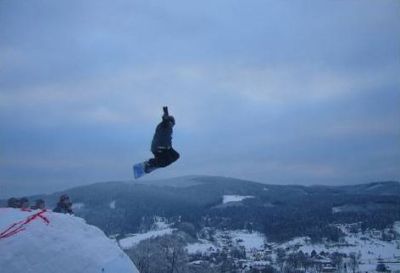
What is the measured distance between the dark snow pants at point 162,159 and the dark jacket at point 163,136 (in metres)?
0.12

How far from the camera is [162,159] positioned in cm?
1031

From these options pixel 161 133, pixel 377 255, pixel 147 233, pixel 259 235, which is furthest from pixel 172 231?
pixel 161 133

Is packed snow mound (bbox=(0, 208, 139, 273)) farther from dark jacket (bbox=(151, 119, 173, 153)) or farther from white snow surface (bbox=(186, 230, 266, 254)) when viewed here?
white snow surface (bbox=(186, 230, 266, 254))

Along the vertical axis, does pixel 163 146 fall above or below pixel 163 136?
below

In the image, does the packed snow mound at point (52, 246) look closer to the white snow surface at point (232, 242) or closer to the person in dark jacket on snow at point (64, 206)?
the person in dark jacket on snow at point (64, 206)

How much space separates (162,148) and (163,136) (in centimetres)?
26

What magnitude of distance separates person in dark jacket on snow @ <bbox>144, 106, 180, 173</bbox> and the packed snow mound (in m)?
1.99

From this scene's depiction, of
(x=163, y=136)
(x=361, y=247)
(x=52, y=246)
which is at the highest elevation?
(x=163, y=136)

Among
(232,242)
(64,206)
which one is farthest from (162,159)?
(232,242)

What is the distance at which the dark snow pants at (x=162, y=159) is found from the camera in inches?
402

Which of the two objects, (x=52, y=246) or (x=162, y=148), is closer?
(x=52, y=246)

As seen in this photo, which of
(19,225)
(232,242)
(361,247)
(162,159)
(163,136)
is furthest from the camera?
(232,242)

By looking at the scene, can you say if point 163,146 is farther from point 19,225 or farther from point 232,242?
point 232,242

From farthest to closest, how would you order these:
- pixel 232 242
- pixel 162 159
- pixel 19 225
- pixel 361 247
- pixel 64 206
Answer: pixel 232 242, pixel 361 247, pixel 64 206, pixel 162 159, pixel 19 225
